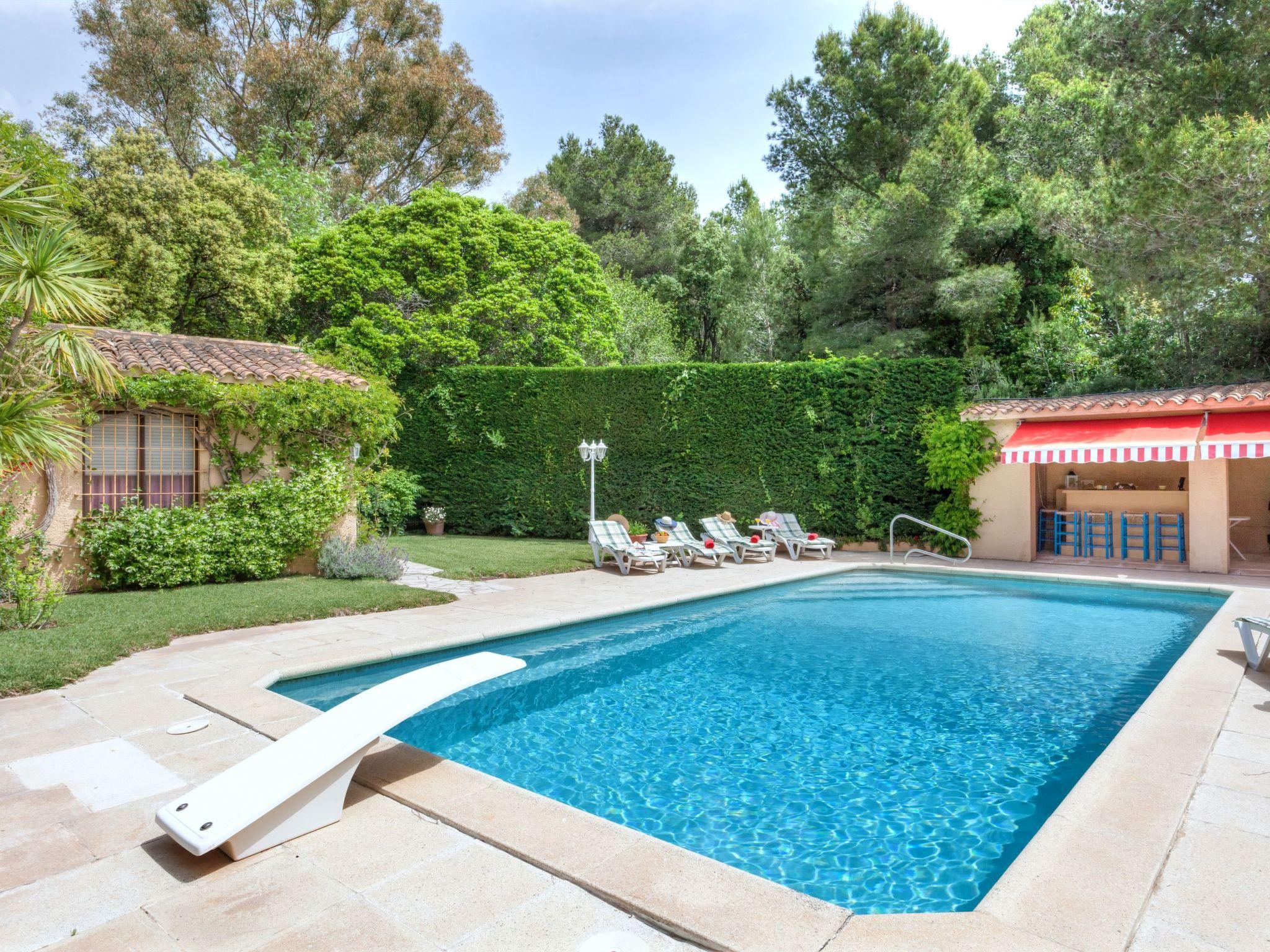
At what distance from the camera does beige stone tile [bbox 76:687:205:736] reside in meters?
6.53

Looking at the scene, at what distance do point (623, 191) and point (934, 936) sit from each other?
1724 inches

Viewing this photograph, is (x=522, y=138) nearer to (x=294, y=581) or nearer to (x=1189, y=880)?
(x=294, y=581)

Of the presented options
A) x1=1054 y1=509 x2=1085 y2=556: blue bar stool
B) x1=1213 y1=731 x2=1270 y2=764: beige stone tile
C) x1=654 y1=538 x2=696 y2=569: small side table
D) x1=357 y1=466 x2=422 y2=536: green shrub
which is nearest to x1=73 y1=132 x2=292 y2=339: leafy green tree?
x1=357 y1=466 x2=422 y2=536: green shrub

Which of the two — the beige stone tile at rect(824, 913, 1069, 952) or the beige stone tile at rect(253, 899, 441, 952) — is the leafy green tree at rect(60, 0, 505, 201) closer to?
the beige stone tile at rect(253, 899, 441, 952)

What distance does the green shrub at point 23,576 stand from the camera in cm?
998

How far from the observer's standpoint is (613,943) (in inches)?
136

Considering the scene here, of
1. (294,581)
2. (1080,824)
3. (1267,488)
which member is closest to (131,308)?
(294,581)

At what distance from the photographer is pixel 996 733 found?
24.2 feet

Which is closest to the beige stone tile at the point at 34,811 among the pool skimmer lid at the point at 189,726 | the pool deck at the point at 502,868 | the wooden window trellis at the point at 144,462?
the pool deck at the point at 502,868

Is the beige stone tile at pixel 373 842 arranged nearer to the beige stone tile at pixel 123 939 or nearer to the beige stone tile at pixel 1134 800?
the beige stone tile at pixel 123 939

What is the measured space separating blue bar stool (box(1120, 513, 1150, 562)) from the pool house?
27 millimetres

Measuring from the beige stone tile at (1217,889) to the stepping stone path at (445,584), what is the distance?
10998 millimetres

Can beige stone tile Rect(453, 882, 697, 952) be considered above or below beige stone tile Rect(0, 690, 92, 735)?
above

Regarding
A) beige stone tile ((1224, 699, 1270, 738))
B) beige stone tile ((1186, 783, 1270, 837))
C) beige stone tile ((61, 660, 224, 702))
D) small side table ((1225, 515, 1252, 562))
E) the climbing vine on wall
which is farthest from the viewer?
small side table ((1225, 515, 1252, 562))
